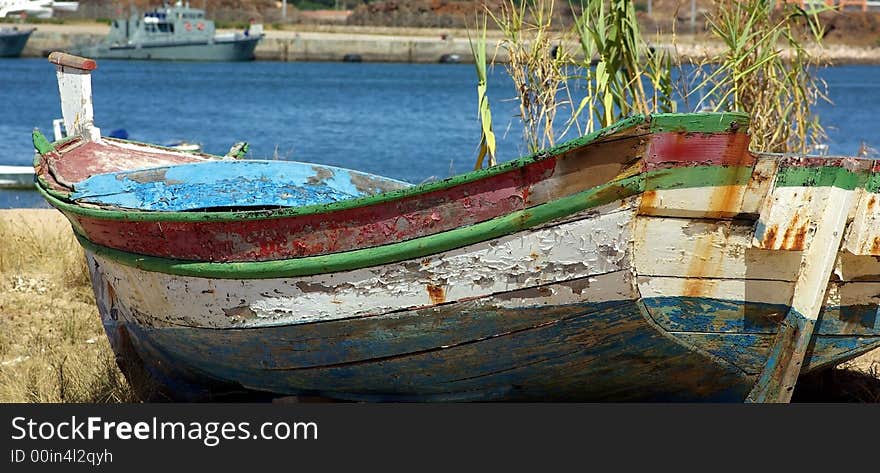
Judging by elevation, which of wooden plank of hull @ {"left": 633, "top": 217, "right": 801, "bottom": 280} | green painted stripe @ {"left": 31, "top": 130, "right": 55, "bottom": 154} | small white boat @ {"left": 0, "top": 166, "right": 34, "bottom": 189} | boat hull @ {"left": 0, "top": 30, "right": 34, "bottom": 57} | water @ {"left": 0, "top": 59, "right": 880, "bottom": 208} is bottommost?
boat hull @ {"left": 0, "top": 30, "right": 34, "bottom": 57}

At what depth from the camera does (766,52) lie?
6.03 meters

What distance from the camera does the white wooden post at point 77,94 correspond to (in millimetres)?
6293

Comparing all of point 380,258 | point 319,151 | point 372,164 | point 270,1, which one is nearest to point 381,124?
point 319,151

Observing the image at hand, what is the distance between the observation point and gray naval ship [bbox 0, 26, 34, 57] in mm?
56094

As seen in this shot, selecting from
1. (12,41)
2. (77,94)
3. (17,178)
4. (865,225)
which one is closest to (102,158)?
(77,94)

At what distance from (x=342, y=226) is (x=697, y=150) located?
48.7 inches

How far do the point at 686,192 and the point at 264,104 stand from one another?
1271 inches

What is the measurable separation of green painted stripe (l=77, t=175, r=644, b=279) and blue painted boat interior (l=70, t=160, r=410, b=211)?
12.5 inches

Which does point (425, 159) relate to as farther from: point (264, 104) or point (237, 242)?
point (237, 242)

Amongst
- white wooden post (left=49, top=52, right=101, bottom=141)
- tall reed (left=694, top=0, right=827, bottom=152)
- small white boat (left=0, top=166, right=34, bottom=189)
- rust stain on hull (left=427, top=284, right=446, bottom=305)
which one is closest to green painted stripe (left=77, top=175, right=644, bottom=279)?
rust stain on hull (left=427, top=284, right=446, bottom=305)

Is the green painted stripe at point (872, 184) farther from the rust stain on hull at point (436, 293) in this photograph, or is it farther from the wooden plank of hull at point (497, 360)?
the rust stain on hull at point (436, 293)

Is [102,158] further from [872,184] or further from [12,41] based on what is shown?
[12,41]

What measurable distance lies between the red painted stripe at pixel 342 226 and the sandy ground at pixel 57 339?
922 millimetres

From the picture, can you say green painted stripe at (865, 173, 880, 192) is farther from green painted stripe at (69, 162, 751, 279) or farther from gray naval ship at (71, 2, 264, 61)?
gray naval ship at (71, 2, 264, 61)
